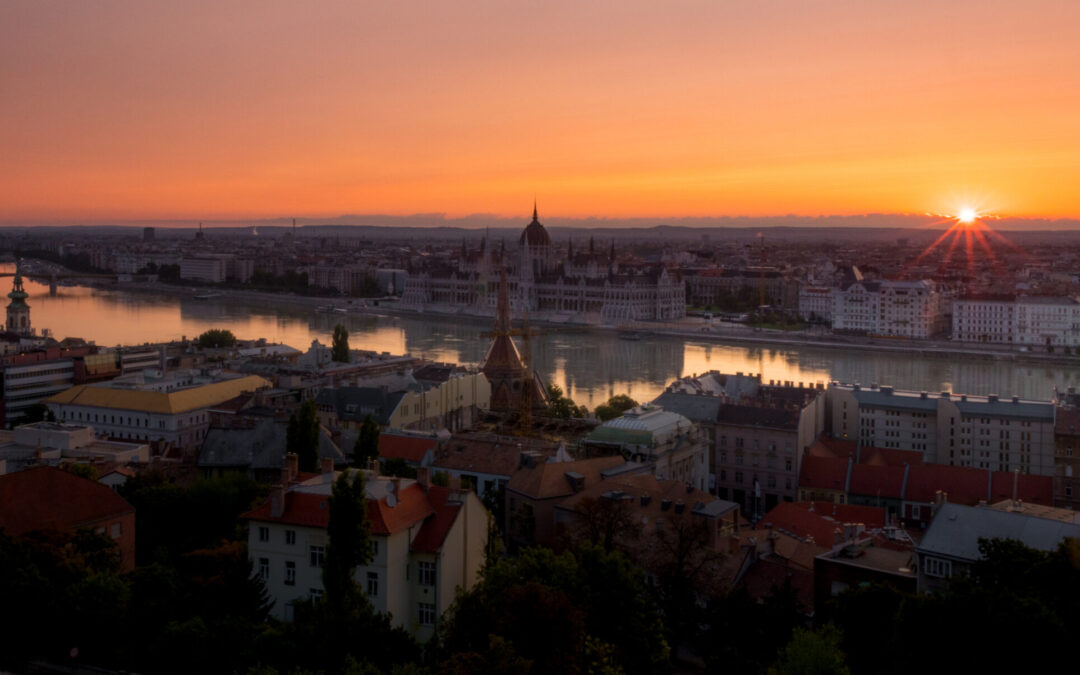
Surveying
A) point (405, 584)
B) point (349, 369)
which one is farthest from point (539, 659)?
point (349, 369)

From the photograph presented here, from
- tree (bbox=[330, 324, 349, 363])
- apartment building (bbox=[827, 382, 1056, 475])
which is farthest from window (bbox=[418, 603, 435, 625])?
tree (bbox=[330, 324, 349, 363])

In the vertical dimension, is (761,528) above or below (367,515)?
below

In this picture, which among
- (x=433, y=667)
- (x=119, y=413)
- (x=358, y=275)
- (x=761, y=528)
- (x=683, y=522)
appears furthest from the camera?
(x=358, y=275)

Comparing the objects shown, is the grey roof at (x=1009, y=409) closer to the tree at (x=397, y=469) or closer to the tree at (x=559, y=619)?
the tree at (x=397, y=469)

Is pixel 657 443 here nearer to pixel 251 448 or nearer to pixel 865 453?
pixel 865 453

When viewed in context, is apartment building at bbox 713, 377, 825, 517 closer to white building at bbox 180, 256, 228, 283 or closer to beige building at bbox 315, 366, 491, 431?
beige building at bbox 315, 366, 491, 431

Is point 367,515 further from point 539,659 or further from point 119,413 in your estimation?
point 119,413
